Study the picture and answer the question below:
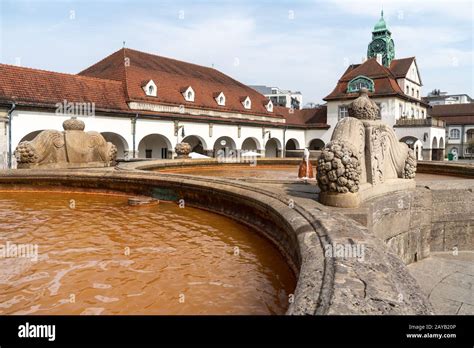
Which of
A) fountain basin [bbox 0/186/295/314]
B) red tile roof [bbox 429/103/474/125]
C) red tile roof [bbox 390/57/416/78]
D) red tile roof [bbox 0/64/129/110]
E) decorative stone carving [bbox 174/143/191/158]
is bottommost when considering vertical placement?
fountain basin [bbox 0/186/295/314]

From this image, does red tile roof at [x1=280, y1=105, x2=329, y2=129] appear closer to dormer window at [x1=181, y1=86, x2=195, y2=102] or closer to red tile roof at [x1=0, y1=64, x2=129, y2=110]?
dormer window at [x1=181, y1=86, x2=195, y2=102]

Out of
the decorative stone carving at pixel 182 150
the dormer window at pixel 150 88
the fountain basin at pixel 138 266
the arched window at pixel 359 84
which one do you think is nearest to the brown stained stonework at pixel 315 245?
the fountain basin at pixel 138 266

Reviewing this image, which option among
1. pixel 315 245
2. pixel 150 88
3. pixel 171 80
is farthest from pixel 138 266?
pixel 171 80

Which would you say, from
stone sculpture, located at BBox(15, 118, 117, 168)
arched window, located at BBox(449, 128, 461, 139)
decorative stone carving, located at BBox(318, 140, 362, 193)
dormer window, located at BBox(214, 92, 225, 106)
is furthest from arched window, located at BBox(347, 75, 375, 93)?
decorative stone carving, located at BBox(318, 140, 362, 193)

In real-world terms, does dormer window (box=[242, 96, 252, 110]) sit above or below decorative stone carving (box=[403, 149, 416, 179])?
above

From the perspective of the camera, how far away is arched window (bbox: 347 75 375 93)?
34500 mm

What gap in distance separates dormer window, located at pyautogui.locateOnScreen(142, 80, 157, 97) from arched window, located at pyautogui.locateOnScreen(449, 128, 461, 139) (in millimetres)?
41349

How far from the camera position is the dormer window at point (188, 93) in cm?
2708

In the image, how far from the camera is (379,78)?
3544 cm

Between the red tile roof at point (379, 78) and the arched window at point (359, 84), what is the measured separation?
482 millimetres

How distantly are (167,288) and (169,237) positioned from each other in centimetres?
142

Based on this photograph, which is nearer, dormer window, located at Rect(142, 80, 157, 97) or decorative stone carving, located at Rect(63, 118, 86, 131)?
decorative stone carving, located at Rect(63, 118, 86, 131)

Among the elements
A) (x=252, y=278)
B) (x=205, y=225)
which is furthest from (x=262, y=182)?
(x=252, y=278)

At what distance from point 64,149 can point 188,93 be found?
64.4ft
